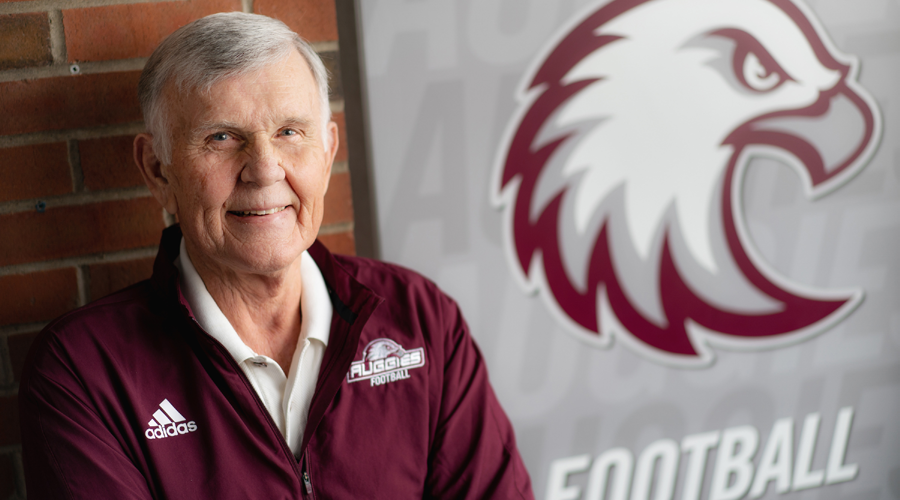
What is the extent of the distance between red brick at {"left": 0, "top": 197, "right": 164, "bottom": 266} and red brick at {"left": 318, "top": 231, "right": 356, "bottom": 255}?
1.12 feet

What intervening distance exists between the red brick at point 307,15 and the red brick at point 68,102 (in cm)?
29

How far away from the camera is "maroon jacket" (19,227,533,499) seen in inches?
40.4

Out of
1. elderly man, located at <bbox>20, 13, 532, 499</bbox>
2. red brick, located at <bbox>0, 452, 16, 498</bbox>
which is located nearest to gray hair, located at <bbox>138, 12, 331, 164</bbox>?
elderly man, located at <bbox>20, 13, 532, 499</bbox>

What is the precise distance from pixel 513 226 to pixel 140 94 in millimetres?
823

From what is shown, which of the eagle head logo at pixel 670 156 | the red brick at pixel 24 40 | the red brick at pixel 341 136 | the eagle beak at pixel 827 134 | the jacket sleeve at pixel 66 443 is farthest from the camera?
the eagle beak at pixel 827 134

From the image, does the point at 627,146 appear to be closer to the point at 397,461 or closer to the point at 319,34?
the point at 319,34

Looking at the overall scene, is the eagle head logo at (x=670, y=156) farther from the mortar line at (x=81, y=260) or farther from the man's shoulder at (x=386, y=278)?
the mortar line at (x=81, y=260)

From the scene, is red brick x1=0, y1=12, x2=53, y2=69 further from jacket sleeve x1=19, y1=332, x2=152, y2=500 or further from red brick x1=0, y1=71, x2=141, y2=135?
jacket sleeve x1=19, y1=332, x2=152, y2=500

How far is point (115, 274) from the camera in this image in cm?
135

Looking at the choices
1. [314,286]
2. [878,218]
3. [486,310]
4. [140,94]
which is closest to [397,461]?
[314,286]

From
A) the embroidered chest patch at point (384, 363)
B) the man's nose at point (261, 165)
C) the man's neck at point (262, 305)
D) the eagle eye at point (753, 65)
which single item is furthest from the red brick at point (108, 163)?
the eagle eye at point (753, 65)

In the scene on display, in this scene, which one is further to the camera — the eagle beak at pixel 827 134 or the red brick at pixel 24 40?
the eagle beak at pixel 827 134

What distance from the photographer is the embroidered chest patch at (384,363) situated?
1232 mm

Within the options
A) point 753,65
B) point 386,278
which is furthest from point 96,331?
point 753,65
